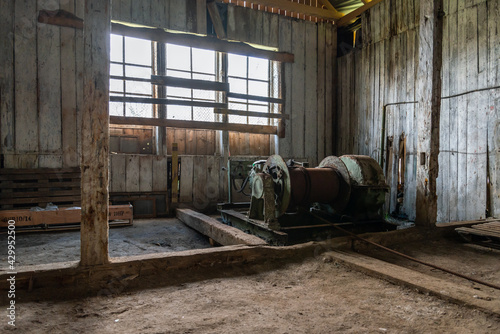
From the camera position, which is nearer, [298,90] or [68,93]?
[68,93]

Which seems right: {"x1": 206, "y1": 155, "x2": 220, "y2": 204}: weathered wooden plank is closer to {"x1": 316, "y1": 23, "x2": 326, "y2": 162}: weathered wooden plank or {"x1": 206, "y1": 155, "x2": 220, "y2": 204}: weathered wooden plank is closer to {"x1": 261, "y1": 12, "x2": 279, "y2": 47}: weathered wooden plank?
{"x1": 316, "y1": 23, "x2": 326, "y2": 162}: weathered wooden plank

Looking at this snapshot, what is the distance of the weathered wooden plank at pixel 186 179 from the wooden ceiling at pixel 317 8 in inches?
169

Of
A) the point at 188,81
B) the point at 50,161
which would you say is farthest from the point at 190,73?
the point at 50,161

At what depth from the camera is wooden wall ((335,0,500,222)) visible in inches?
237

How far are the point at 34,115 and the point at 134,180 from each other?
2455 millimetres

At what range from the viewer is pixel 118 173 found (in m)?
7.69

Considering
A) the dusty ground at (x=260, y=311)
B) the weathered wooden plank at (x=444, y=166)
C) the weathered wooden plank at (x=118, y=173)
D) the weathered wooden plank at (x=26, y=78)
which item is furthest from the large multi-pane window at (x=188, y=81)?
the dusty ground at (x=260, y=311)

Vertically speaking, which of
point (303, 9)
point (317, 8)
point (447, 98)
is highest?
point (317, 8)

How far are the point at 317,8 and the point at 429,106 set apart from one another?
6152 mm

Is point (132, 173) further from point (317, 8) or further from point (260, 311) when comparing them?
point (317, 8)

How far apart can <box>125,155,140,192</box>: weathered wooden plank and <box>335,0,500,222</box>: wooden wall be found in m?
5.89

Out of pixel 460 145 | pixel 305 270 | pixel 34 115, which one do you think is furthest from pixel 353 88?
Answer: pixel 34 115

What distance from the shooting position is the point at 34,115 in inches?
275

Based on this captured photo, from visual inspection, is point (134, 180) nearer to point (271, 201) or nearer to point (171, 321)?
point (271, 201)
